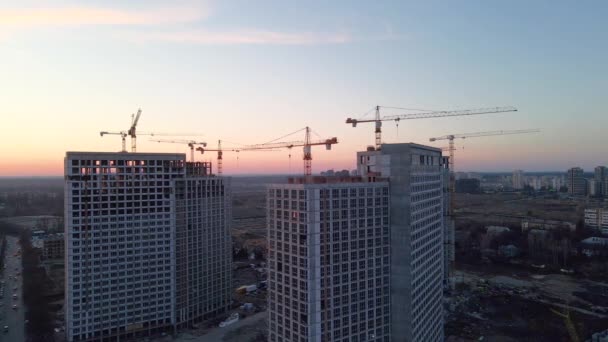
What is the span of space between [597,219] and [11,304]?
179 m

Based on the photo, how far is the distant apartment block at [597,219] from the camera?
488ft

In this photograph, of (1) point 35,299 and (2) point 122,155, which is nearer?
(2) point 122,155

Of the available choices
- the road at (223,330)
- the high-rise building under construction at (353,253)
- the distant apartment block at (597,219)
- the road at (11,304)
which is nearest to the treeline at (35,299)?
the road at (11,304)

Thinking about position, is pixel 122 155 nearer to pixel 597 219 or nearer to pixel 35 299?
pixel 35 299

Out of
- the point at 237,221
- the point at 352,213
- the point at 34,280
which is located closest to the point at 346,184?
the point at 352,213

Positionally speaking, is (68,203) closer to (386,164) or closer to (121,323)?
(121,323)

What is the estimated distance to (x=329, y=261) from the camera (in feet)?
127

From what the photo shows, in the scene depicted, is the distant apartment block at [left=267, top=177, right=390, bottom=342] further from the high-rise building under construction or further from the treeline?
the treeline

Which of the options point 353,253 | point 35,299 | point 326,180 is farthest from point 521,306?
point 35,299

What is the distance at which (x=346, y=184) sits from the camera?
39.7 metres

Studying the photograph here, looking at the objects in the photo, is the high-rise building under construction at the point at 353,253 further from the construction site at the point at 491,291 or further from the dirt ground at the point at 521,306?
the dirt ground at the point at 521,306

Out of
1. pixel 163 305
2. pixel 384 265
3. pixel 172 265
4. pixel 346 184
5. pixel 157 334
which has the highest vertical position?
pixel 346 184

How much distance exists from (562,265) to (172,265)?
9766cm

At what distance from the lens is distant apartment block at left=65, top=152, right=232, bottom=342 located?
200ft
